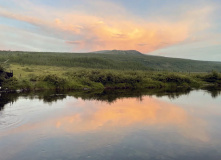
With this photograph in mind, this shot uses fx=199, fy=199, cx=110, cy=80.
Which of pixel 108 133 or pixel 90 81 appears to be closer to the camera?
pixel 108 133

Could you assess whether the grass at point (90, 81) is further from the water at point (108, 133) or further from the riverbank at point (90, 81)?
the water at point (108, 133)

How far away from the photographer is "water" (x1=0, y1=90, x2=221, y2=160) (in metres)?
16.9

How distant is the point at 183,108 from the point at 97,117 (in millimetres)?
16813

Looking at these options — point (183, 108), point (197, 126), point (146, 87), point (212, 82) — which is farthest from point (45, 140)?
point (212, 82)

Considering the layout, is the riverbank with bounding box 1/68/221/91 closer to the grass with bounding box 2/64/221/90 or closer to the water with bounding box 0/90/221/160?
the grass with bounding box 2/64/221/90

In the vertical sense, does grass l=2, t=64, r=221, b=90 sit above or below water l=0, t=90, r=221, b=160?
above

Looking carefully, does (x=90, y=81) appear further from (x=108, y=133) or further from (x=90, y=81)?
(x=108, y=133)

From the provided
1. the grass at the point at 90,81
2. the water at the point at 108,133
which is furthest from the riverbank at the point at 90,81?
the water at the point at 108,133

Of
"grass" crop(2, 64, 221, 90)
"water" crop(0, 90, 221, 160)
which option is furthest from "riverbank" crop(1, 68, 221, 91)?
"water" crop(0, 90, 221, 160)

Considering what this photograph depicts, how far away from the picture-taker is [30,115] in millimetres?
29547

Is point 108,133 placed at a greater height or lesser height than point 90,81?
lesser

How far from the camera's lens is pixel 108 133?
21969 millimetres

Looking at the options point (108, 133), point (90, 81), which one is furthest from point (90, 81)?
point (108, 133)

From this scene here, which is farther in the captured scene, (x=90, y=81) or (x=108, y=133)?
(x=90, y=81)
